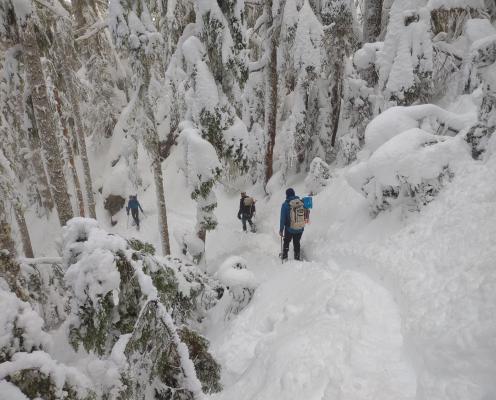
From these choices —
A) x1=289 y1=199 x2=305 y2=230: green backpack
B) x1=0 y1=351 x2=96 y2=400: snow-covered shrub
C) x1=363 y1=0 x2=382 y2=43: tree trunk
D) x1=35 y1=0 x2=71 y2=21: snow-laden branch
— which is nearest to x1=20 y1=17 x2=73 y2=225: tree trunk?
x1=35 y1=0 x2=71 y2=21: snow-laden branch

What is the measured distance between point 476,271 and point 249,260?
Result: 23.0 feet

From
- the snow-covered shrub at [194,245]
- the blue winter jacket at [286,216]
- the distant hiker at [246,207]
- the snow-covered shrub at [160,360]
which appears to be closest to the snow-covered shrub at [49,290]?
the snow-covered shrub at [160,360]

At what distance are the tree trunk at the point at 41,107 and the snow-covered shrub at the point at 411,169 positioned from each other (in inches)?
285

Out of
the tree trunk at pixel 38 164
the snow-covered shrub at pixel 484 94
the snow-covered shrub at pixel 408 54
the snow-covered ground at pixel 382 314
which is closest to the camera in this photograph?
the snow-covered ground at pixel 382 314

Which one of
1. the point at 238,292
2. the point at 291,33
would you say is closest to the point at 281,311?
the point at 238,292

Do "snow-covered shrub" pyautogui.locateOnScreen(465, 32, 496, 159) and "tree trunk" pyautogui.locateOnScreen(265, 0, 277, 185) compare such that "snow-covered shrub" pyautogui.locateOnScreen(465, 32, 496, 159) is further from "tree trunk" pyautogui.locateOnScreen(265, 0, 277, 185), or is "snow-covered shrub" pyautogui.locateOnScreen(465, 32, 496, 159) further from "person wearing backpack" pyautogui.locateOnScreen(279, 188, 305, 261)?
"tree trunk" pyautogui.locateOnScreen(265, 0, 277, 185)

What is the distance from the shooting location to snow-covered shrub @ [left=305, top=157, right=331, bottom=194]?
12641 millimetres

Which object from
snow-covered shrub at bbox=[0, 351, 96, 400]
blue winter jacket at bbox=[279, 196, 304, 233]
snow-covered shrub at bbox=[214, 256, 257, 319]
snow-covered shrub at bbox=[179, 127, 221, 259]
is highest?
snow-covered shrub at bbox=[0, 351, 96, 400]

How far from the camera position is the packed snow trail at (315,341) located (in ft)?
13.6

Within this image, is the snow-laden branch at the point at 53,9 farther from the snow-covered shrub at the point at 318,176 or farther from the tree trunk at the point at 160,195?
the snow-covered shrub at the point at 318,176

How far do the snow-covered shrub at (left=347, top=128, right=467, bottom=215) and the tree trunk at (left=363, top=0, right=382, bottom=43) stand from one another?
7562mm

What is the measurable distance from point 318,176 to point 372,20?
22.0 ft

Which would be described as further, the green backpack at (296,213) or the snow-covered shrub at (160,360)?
the green backpack at (296,213)

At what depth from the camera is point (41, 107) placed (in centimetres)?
707
